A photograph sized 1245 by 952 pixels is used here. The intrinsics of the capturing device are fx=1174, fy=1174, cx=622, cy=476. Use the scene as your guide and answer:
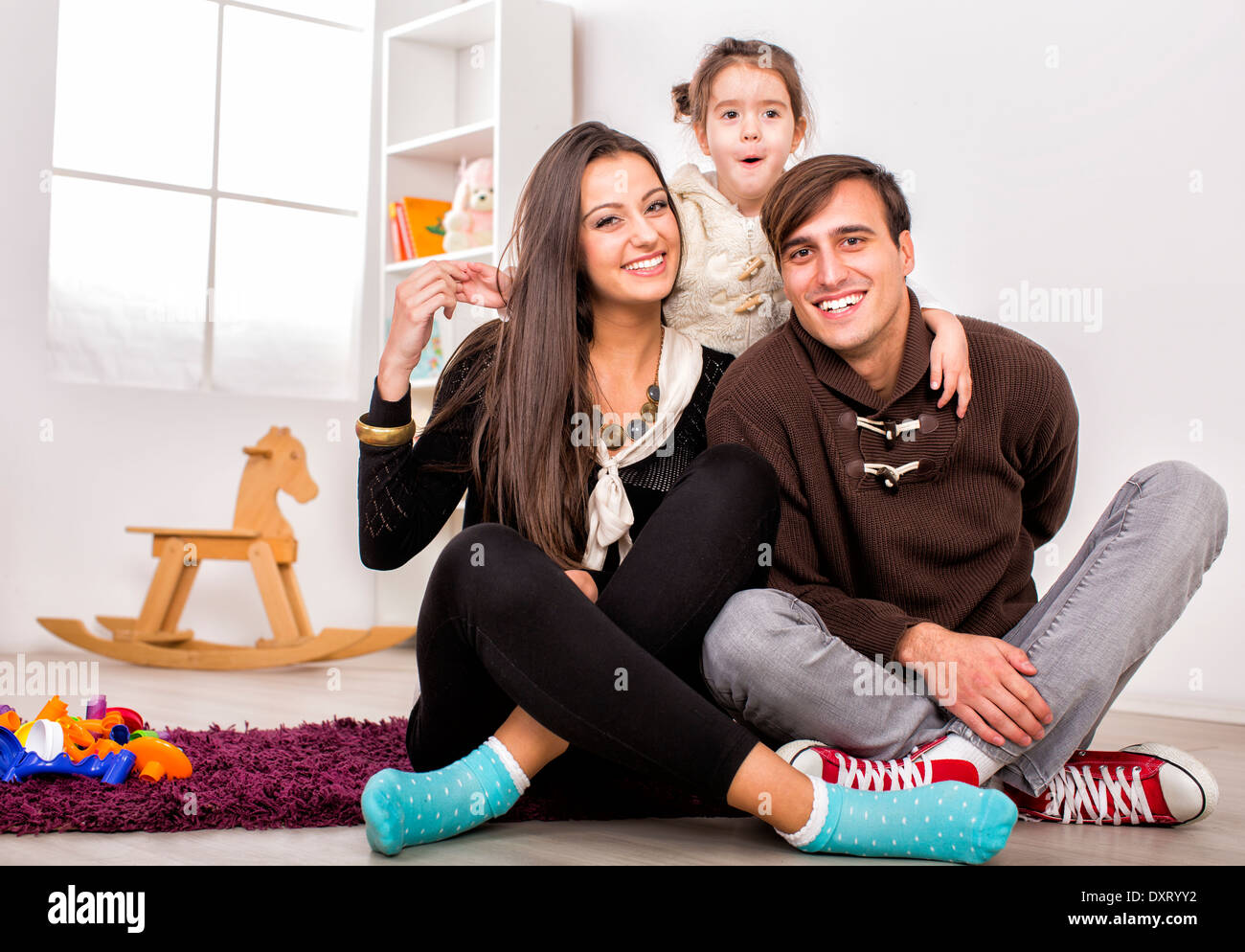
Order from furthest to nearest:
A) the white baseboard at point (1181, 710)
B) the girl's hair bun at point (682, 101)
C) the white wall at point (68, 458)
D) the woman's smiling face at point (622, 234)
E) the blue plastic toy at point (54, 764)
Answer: the white wall at point (68, 458), the white baseboard at point (1181, 710), the girl's hair bun at point (682, 101), the woman's smiling face at point (622, 234), the blue plastic toy at point (54, 764)

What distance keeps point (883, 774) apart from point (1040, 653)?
213 millimetres

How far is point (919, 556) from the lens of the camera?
136 cm

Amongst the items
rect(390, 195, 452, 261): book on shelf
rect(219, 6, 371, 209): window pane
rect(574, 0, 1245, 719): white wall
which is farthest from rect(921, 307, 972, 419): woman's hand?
rect(219, 6, 371, 209): window pane

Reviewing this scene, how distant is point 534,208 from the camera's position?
1550 mm

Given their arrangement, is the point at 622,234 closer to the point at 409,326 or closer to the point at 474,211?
the point at 409,326

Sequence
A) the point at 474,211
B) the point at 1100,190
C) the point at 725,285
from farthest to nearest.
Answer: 1. the point at 474,211
2. the point at 1100,190
3. the point at 725,285

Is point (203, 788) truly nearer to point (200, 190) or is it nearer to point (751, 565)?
point (751, 565)

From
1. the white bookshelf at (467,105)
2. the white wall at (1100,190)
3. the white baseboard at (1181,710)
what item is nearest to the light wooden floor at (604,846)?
the white baseboard at (1181,710)

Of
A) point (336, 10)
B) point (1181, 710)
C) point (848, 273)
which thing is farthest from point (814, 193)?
point (336, 10)

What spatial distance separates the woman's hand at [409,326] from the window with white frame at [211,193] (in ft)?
8.41

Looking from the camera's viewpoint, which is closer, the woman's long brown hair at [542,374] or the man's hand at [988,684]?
the man's hand at [988,684]

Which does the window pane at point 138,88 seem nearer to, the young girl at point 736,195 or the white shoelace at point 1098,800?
the young girl at point 736,195

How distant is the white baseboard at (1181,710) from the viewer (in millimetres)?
2373

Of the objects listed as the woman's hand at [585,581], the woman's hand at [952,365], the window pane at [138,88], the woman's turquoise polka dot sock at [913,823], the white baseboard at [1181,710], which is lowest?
the white baseboard at [1181,710]
